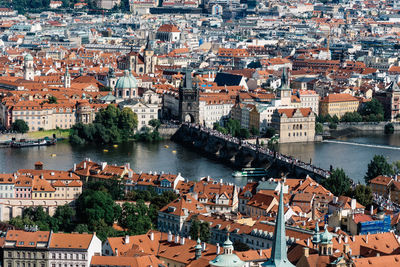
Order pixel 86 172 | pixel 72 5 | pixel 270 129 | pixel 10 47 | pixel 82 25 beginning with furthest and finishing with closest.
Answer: pixel 72 5, pixel 82 25, pixel 10 47, pixel 270 129, pixel 86 172

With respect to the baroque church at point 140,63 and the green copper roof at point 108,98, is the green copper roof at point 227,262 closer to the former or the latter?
the green copper roof at point 108,98

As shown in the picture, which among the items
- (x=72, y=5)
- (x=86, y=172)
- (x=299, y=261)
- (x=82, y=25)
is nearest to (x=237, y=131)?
(x=86, y=172)

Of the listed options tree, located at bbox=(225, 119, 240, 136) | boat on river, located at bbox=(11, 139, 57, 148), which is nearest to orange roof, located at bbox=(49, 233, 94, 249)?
boat on river, located at bbox=(11, 139, 57, 148)

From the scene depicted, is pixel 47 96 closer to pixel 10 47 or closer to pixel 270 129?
pixel 270 129

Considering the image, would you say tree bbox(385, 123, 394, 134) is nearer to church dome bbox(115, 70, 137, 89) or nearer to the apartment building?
church dome bbox(115, 70, 137, 89)

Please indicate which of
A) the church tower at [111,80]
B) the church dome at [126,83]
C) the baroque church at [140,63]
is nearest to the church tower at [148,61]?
the baroque church at [140,63]

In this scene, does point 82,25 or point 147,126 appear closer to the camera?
point 147,126

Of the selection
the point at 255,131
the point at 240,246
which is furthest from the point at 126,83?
the point at 240,246
